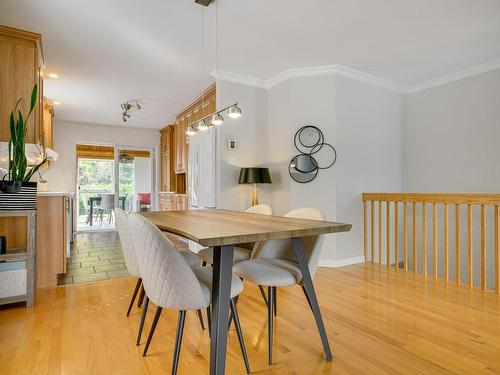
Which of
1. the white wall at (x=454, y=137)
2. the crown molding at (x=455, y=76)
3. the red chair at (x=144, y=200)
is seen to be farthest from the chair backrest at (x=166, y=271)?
the red chair at (x=144, y=200)

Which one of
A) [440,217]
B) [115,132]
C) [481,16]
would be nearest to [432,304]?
[440,217]

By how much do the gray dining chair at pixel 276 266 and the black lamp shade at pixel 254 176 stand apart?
1.61 metres

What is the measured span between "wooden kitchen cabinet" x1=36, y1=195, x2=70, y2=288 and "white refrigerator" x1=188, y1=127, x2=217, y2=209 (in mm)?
1654

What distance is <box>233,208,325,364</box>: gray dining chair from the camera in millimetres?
1725

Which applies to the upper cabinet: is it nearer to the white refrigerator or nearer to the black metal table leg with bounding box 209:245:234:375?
the white refrigerator

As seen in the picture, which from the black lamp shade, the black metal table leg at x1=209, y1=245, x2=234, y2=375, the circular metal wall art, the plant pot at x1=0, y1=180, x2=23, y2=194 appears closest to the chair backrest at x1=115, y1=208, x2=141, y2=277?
the black metal table leg at x1=209, y1=245, x2=234, y2=375

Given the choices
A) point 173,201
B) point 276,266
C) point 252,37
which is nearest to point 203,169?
point 252,37

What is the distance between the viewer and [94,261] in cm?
405

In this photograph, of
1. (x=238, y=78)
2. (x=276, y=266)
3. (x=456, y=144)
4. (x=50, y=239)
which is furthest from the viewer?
(x=238, y=78)

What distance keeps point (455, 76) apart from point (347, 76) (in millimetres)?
1423

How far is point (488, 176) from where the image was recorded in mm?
3688

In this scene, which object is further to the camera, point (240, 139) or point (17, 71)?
point (240, 139)

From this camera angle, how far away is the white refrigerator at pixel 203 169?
4.03 metres

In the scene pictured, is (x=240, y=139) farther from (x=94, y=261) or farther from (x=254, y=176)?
(x=94, y=261)
